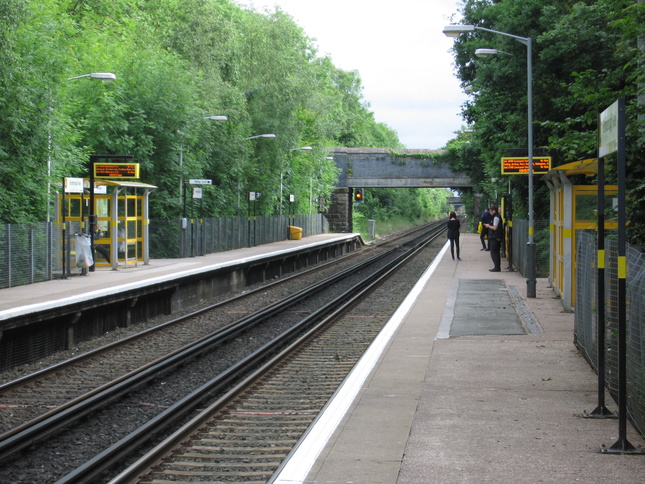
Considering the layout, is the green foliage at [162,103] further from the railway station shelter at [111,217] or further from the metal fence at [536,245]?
the metal fence at [536,245]

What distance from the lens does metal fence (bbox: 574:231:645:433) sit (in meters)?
6.78

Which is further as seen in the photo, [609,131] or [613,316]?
[613,316]

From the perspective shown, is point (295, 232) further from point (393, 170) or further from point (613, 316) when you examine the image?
point (613, 316)

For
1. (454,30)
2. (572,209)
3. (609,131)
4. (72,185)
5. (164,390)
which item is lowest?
(164,390)

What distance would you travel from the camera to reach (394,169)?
67.1m

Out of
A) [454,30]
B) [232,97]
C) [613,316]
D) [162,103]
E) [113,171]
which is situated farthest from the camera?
[232,97]

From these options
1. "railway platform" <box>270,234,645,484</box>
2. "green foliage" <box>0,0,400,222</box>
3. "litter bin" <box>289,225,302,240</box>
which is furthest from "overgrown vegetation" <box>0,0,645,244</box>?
"railway platform" <box>270,234,645,484</box>

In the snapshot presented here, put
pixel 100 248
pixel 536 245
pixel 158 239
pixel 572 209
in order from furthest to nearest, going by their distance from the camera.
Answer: pixel 158 239
pixel 536 245
pixel 100 248
pixel 572 209

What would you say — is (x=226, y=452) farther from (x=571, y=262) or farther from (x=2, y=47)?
(x=2, y=47)

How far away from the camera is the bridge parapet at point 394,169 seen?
66312 millimetres

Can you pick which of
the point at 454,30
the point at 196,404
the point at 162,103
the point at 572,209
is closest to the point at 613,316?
the point at 196,404

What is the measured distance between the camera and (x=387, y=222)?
90938mm

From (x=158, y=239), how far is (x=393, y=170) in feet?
121

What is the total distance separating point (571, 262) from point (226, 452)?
9.43 meters
